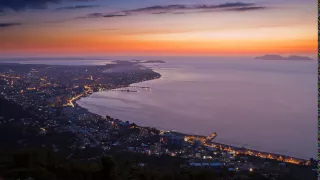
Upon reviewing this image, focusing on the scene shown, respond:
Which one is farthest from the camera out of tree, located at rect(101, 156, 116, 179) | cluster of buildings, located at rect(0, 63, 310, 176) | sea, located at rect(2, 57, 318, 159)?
sea, located at rect(2, 57, 318, 159)

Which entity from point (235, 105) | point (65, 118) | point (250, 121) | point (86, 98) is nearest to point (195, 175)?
point (65, 118)

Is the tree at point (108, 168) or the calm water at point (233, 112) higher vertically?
the tree at point (108, 168)

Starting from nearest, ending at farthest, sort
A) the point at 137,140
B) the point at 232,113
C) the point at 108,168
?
1. the point at 108,168
2. the point at 137,140
3. the point at 232,113

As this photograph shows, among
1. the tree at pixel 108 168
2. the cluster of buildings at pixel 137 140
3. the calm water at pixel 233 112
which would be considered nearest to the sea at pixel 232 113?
the calm water at pixel 233 112

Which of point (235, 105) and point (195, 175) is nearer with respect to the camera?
point (195, 175)

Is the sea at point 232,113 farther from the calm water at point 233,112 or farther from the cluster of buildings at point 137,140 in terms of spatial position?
the cluster of buildings at point 137,140

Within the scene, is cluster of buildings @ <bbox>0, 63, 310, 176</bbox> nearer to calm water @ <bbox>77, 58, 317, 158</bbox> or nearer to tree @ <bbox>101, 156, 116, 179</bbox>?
calm water @ <bbox>77, 58, 317, 158</bbox>

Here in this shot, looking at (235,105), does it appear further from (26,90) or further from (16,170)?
(16,170)

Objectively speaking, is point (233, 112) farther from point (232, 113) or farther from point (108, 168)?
point (108, 168)

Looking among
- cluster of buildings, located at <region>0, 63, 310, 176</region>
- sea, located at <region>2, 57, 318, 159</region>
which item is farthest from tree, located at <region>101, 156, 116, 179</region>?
sea, located at <region>2, 57, 318, 159</region>

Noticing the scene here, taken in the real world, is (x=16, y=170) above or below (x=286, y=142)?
above

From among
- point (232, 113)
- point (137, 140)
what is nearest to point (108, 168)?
point (137, 140)
